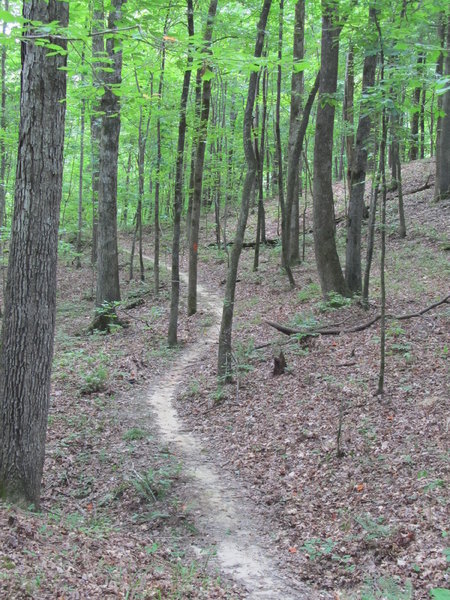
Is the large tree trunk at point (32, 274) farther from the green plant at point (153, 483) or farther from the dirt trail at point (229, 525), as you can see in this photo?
the dirt trail at point (229, 525)

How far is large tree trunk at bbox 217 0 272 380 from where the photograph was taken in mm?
8977

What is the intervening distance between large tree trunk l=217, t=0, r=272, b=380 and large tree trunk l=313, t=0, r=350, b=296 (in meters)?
2.72

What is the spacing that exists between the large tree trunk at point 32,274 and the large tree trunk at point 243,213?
4.85 m

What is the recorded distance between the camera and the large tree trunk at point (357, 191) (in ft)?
37.2

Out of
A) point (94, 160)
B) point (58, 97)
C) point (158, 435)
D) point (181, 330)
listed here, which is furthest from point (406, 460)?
point (94, 160)

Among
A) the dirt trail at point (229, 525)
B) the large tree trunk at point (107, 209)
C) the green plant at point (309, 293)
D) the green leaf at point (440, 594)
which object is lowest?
the dirt trail at point (229, 525)

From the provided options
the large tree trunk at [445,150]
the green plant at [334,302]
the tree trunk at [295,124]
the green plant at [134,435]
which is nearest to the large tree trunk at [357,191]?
the green plant at [334,302]

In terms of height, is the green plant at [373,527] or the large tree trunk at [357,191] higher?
the large tree trunk at [357,191]

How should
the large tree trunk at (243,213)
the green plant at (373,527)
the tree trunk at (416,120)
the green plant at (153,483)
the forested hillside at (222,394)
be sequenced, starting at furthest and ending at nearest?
the large tree trunk at (243,213), the tree trunk at (416,120), the green plant at (153,483), the green plant at (373,527), the forested hillside at (222,394)

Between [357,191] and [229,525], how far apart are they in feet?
28.2

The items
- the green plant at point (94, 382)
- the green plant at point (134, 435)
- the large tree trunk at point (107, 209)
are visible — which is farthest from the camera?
the large tree trunk at point (107, 209)

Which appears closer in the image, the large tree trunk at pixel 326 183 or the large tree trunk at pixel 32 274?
the large tree trunk at pixel 32 274

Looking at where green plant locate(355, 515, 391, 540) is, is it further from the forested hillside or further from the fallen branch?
the fallen branch

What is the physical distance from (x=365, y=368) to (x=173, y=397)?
409cm
